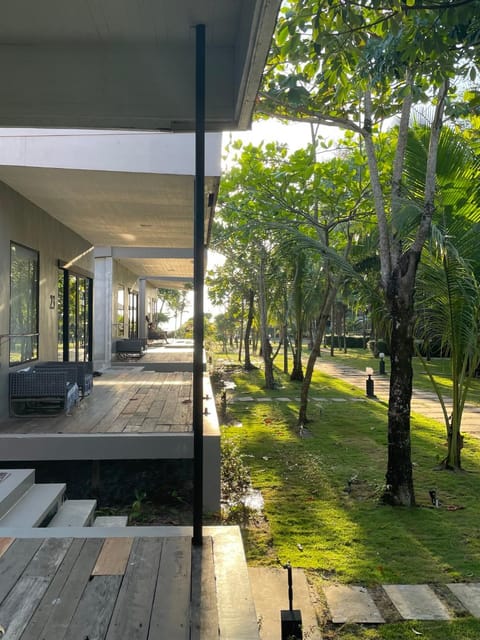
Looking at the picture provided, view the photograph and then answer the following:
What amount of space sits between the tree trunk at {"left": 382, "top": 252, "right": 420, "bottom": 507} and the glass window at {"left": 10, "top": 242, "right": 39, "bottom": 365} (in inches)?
169

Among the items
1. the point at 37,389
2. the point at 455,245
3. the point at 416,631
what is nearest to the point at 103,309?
the point at 37,389

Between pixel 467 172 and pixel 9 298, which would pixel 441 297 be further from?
pixel 9 298

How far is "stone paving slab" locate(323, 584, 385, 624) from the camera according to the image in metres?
3.34

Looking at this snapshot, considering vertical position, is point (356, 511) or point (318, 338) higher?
point (318, 338)

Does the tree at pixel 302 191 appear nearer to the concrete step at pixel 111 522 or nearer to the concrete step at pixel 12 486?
the concrete step at pixel 111 522

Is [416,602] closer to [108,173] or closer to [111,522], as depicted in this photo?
[111,522]

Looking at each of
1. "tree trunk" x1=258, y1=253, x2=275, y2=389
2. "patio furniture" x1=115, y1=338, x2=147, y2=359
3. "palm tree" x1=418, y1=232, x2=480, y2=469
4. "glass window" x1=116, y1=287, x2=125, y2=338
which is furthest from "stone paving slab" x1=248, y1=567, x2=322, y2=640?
"glass window" x1=116, y1=287, x2=125, y2=338

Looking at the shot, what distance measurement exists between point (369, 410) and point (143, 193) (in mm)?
7110

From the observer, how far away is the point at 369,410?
11.5 meters

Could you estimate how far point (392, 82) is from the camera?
5484 millimetres

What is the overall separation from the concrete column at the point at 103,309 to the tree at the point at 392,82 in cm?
840

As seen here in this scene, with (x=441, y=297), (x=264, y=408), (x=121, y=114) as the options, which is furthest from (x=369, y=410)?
(x=121, y=114)

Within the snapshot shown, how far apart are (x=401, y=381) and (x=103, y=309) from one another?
9632 mm

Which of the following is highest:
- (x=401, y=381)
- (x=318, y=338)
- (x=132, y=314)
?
(x=132, y=314)
